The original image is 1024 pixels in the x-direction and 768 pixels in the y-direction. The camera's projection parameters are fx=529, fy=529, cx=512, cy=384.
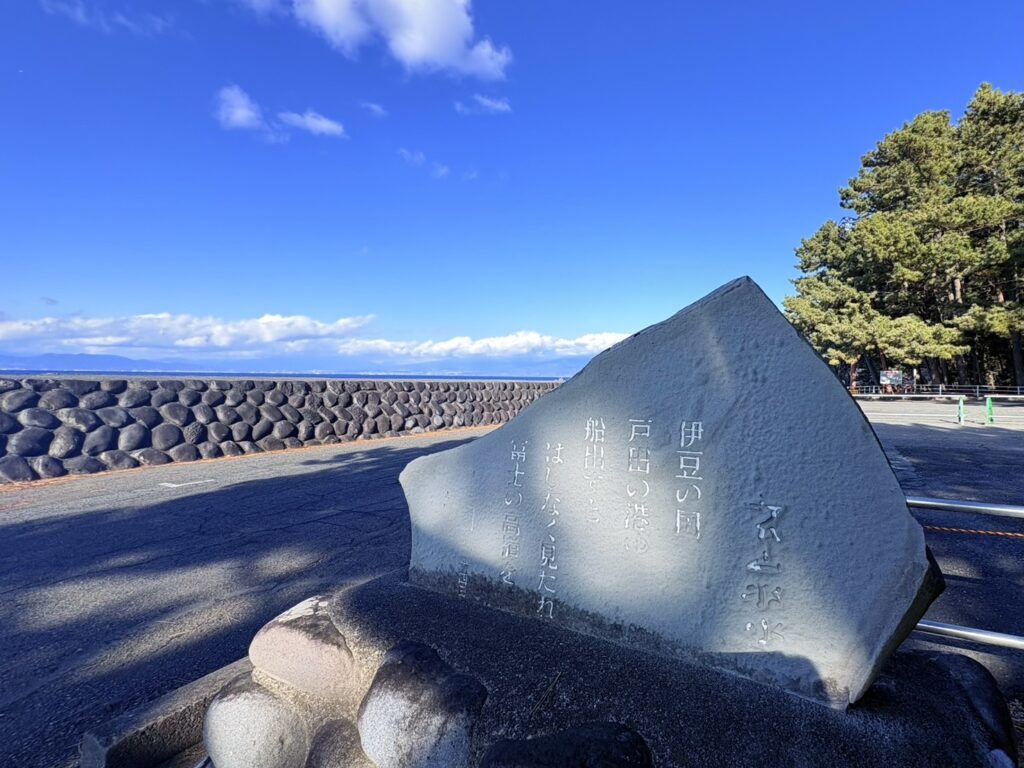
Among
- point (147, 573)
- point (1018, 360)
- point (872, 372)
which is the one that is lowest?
point (147, 573)

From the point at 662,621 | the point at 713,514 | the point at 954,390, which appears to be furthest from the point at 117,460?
the point at 954,390

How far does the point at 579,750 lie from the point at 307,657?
1084 mm

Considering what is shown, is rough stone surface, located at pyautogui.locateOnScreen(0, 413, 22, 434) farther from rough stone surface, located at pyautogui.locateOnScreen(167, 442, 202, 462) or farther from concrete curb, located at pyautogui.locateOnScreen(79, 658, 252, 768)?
concrete curb, located at pyautogui.locateOnScreen(79, 658, 252, 768)

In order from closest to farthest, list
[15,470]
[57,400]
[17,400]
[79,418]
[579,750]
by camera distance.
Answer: [579,750], [15,470], [17,400], [57,400], [79,418]

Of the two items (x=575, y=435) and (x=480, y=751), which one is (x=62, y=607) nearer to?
(x=480, y=751)

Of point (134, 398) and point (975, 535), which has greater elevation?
point (134, 398)

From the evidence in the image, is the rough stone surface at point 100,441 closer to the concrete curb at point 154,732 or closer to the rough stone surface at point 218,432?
the rough stone surface at point 218,432

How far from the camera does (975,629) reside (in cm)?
204

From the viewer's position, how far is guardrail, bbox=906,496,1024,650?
6.43ft

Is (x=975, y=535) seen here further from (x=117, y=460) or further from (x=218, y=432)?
(x=117, y=460)

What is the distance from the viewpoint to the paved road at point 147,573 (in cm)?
231

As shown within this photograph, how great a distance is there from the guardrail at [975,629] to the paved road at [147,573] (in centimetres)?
312

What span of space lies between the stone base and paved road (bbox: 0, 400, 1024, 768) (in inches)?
35.8

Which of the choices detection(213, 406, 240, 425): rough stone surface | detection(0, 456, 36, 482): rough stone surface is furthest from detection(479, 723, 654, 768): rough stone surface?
detection(213, 406, 240, 425): rough stone surface
